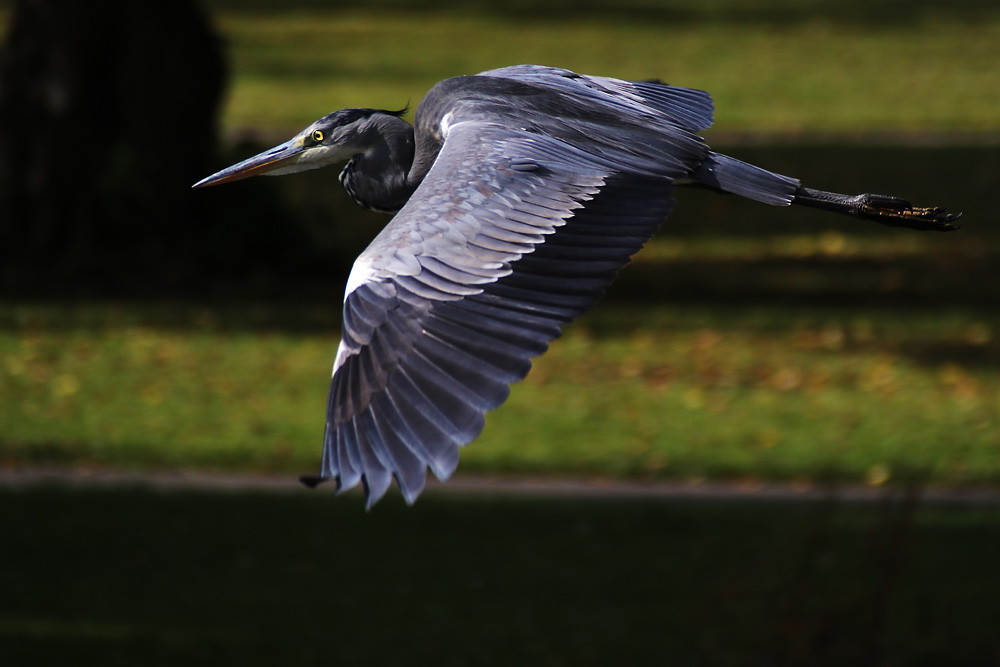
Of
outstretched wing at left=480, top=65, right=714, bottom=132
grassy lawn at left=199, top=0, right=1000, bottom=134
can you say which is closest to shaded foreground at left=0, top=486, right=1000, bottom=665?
outstretched wing at left=480, top=65, right=714, bottom=132

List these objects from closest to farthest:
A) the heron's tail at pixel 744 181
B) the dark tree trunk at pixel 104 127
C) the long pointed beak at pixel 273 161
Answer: the heron's tail at pixel 744 181, the long pointed beak at pixel 273 161, the dark tree trunk at pixel 104 127

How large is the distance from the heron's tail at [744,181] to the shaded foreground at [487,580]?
2741mm

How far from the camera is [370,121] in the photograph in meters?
4.63

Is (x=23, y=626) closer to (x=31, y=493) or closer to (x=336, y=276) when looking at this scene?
(x=31, y=493)

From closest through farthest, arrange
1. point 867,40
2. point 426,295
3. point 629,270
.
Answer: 1. point 426,295
2. point 629,270
3. point 867,40

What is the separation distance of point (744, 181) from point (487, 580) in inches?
191

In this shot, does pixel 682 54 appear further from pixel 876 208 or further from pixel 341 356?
pixel 341 356

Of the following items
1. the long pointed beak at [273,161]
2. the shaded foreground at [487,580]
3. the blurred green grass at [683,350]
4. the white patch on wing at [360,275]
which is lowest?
the blurred green grass at [683,350]

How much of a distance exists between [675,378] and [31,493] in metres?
5.44

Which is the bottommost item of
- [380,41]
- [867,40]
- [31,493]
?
[380,41]

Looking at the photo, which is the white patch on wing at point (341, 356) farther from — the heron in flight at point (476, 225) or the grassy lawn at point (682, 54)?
the grassy lawn at point (682, 54)

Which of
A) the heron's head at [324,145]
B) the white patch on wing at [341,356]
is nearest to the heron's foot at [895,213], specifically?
the heron's head at [324,145]

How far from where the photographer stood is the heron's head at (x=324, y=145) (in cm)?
457

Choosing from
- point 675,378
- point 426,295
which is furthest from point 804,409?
point 426,295
